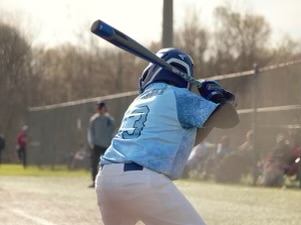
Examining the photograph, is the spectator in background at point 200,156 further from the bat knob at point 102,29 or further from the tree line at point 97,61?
the bat knob at point 102,29

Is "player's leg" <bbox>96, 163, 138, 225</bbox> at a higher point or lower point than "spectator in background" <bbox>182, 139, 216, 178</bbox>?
higher

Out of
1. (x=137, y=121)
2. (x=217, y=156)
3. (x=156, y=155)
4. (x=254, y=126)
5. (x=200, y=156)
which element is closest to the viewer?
(x=156, y=155)

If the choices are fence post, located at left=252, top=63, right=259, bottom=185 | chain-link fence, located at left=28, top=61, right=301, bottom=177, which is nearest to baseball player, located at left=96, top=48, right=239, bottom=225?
chain-link fence, located at left=28, top=61, right=301, bottom=177

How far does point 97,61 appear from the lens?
58062 millimetres

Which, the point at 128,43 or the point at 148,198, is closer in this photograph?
the point at 148,198

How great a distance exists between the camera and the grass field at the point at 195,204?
38.5 ft

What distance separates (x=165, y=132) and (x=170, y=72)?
461mm

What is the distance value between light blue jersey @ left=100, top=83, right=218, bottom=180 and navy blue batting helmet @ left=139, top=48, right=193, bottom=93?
0.47 feet

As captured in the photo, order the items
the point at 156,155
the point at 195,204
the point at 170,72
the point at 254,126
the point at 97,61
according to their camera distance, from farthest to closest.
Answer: the point at 97,61
the point at 254,126
the point at 195,204
the point at 170,72
the point at 156,155

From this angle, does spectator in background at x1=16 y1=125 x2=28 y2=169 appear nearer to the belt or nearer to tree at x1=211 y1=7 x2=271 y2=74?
tree at x1=211 y1=7 x2=271 y2=74

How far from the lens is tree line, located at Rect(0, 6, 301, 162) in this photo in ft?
51.5

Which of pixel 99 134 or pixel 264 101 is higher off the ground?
pixel 264 101

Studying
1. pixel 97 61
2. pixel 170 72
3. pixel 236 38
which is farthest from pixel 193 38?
pixel 170 72

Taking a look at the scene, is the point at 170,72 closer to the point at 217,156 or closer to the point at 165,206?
the point at 165,206
